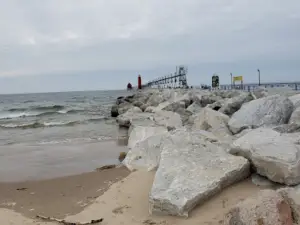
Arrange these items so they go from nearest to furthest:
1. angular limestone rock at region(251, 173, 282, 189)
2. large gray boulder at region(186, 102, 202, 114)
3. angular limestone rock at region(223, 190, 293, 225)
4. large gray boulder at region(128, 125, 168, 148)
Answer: angular limestone rock at region(223, 190, 293, 225) < angular limestone rock at region(251, 173, 282, 189) < large gray boulder at region(128, 125, 168, 148) < large gray boulder at region(186, 102, 202, 114)

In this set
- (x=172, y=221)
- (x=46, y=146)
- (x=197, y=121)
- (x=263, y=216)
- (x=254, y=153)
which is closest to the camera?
(x=263, y=216)

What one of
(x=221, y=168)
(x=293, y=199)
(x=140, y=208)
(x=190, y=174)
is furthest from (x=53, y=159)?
(x=293, y=199)

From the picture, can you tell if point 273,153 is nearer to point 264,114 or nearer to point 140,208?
point 140,208

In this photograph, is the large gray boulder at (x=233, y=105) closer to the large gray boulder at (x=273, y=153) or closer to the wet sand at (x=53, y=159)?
the wet sand at (x=53, y=159)

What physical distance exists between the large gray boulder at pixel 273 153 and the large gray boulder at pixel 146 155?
1.94m

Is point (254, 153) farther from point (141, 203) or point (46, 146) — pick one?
point (46, 146)

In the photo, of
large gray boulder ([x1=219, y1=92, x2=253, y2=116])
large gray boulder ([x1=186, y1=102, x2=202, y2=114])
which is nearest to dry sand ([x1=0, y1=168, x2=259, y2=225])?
large gray boulder ([x1=219, y1=92, x2=253, y2=116])

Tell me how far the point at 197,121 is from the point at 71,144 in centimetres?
486

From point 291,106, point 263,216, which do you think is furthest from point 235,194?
point 291,106

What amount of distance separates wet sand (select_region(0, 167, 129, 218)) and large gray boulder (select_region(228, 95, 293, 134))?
3.34 meters

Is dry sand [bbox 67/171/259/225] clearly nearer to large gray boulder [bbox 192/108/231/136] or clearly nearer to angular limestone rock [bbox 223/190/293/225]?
angular limestone rock [bbox 223/190/293/225]

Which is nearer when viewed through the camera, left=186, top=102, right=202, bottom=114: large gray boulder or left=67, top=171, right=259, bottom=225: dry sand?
→ left=67, top=171, right=259, bottom=225: dry sand

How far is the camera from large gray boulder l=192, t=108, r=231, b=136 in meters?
8.94

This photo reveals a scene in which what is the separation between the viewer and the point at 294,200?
375cm
